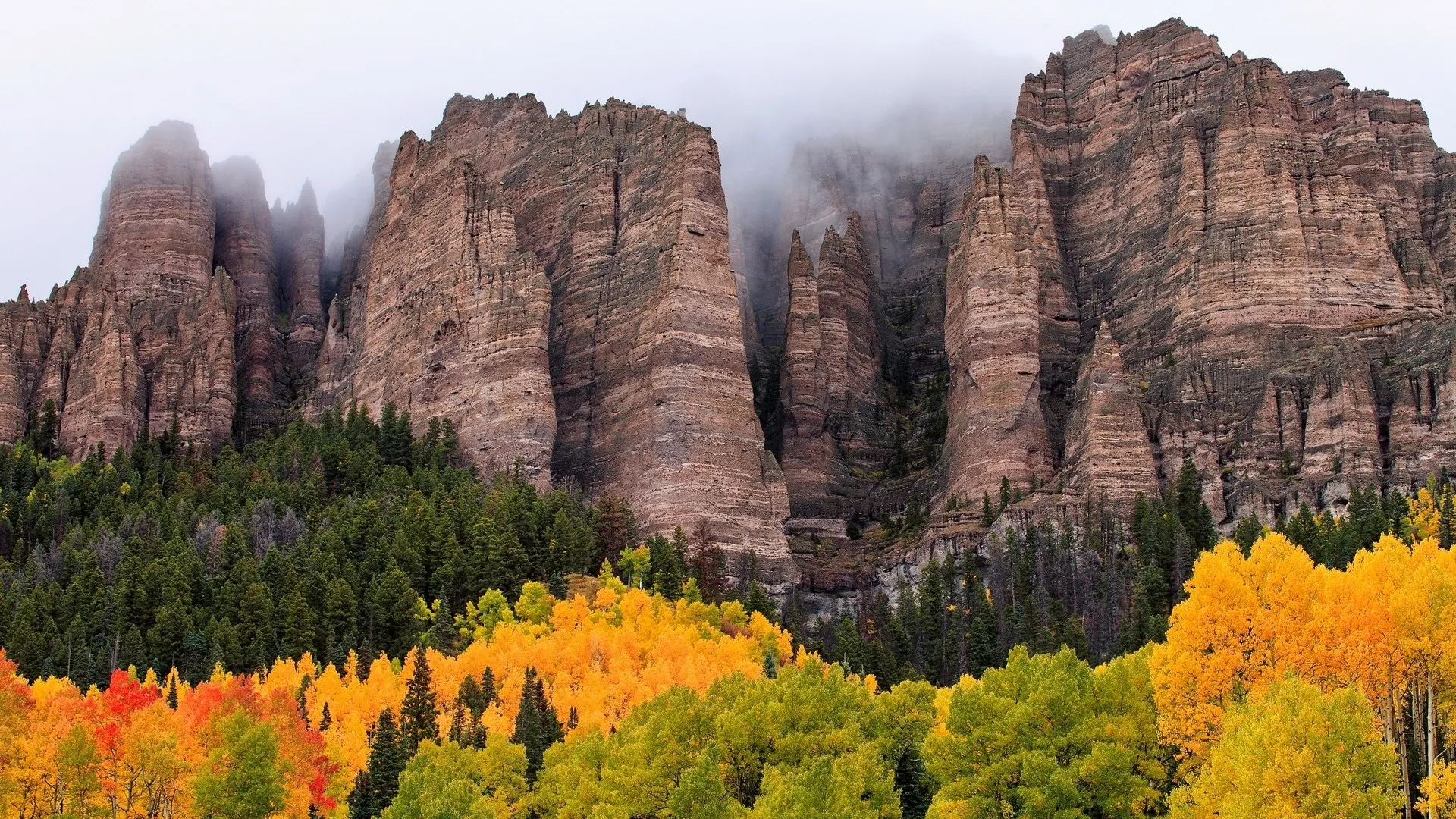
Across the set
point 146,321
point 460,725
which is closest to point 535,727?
point 460,725

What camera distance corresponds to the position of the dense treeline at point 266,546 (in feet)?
337

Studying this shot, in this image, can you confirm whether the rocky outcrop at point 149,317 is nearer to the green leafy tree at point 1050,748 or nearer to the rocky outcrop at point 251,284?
the rocky outcrop at point 251,284

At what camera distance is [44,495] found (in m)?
129

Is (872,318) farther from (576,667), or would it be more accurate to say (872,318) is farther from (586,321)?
(576,667)

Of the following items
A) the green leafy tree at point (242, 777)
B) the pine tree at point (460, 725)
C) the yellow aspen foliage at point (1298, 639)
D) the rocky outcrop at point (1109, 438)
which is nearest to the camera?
the yellow aspen foliage at point (1298, 639)

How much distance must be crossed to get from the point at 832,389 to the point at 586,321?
891 inches

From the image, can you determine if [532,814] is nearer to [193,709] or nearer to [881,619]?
[193,709]

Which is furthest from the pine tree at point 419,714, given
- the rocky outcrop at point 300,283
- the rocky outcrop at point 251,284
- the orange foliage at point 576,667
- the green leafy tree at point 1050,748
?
the rocky outcrop at point 300,283

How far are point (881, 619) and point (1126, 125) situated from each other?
59508 millimetres

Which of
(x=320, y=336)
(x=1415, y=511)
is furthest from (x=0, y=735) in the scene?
(x=320, y=336)

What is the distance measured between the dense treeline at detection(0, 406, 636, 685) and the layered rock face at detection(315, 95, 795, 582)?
502cm

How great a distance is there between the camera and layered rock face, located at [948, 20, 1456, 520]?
126438mm

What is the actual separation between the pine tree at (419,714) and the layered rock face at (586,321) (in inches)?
1606

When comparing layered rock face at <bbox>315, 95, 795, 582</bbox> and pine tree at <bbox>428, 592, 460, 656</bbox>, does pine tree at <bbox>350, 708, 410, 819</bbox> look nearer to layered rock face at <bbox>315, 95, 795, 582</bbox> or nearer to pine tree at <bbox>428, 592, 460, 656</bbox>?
pine tree at <bbox>428, 592, 460, 656</bbox>
